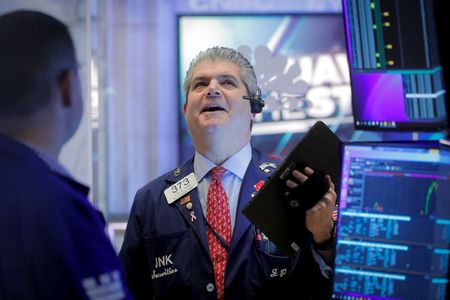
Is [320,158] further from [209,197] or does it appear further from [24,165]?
[24,165]

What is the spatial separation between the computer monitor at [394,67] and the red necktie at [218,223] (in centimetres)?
78

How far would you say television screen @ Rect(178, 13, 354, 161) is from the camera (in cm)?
381

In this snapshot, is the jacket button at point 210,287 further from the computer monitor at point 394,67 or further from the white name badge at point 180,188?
the computer monitor at point 394,67

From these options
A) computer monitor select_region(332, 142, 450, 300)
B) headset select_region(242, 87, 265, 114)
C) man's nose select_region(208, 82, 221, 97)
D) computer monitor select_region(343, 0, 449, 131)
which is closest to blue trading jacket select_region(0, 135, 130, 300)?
computer monitor select_region(332, 142, 450, 300)

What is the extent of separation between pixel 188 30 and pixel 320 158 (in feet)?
7.55

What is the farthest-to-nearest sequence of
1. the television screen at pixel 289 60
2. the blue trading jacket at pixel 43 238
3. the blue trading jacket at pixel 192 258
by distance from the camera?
the television screen at pixel 289 60
the blue trading jacket at pixel 192 258
the blue trading jacket at pixel 43 238

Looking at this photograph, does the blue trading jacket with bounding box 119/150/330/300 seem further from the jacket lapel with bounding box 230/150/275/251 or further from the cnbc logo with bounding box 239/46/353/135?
the cnbc logo with bounding box 239/46/353/135

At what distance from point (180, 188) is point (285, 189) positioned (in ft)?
1.86

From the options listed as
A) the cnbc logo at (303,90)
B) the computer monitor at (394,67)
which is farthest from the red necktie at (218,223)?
the cnbc logo at (303,90)

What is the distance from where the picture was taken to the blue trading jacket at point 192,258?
1921 millimetres

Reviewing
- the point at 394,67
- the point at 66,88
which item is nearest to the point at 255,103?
the point at 394,67

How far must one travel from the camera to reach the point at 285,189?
169cm

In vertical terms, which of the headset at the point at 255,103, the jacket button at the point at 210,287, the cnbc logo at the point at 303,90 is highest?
the cnbc logo at the point at 303,90

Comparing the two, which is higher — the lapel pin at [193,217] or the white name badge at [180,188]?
the white name badge at [180,188]
